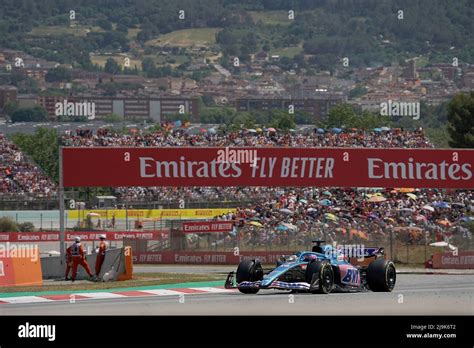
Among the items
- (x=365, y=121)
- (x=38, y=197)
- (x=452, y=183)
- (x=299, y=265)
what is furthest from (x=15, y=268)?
(x=365, y=121)

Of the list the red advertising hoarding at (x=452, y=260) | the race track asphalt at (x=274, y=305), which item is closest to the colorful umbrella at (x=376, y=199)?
the red advertising hoarding at (x=452, y=260)

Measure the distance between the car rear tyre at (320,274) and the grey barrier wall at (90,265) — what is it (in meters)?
6.84

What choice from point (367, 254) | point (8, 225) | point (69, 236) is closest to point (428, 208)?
point (69, 236)

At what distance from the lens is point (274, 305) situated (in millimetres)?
20828

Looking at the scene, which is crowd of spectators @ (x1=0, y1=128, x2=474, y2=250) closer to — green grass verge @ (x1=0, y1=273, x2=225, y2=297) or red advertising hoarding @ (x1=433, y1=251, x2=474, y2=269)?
red advertising hoarding @ (x1=433, y1=251, x2=474, y2=269)

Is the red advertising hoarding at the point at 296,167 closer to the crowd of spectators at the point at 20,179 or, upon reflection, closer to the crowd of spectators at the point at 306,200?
the crowd of spectators at the point at 306,200

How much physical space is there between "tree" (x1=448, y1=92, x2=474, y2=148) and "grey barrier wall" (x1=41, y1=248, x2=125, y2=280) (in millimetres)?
50628

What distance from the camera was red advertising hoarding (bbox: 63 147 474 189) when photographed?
34.5 m

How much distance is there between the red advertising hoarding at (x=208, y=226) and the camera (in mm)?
43688

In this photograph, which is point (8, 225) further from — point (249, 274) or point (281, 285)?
point (281, 285)

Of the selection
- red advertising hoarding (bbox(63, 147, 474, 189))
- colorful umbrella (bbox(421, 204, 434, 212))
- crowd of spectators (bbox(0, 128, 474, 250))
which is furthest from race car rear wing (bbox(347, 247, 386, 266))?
colorful umbrella (bbox(421, 204, 434, 212))

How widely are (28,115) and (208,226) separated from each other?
153 metres
